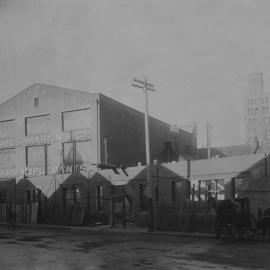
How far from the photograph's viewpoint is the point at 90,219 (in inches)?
1334

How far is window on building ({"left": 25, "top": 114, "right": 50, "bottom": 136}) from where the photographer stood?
160 feet

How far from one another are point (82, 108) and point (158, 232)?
22.6m

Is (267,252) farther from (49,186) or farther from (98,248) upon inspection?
(49,186)

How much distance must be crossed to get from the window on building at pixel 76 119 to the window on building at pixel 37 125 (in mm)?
2215

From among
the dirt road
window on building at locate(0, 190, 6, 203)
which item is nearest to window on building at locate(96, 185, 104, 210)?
window on building at locate(0, 190, 6, 203)

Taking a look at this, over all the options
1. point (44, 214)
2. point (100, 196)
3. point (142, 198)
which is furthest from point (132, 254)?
point (44, 214)

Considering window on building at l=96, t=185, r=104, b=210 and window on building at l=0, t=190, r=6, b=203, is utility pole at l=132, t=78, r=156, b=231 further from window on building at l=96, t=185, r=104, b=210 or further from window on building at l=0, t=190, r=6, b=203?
window on building at l=0, t=190, r=6, b=203

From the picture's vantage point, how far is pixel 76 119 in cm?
4697

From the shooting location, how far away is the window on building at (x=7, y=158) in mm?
50281

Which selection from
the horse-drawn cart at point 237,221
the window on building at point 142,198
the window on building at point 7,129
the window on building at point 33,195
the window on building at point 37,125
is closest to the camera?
the horse-drawn cart at point 237,221

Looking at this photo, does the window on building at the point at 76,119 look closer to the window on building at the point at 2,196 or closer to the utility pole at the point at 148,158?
the window on building at the point at 2,196

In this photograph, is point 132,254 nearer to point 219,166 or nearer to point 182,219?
point 182,219

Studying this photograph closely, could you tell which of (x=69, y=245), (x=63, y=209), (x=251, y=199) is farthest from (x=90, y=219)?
(x=69, y=245)

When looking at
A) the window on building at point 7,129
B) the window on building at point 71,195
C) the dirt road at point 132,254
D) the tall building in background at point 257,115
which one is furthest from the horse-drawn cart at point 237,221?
the tall building in background at point 257,115
